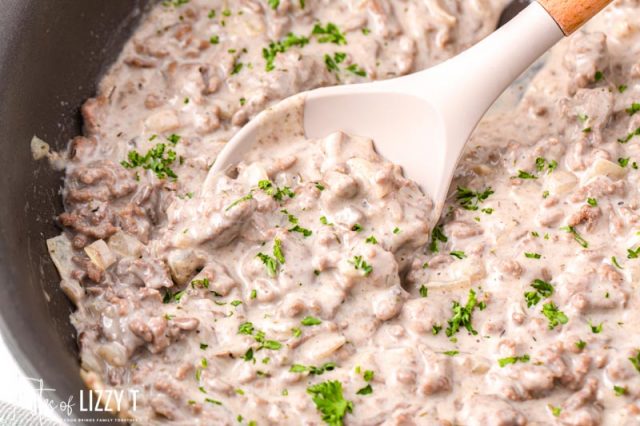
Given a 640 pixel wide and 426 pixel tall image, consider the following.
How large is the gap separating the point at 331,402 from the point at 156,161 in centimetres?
147

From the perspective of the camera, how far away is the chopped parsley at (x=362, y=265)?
152 inches

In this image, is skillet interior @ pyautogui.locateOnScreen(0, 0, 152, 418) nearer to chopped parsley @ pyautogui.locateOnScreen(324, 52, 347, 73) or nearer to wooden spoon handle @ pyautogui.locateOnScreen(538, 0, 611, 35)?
chopped parsley @ pyautogui.locateOnScreen(324, 52, 347, 73)

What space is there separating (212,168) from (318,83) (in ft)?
2.49

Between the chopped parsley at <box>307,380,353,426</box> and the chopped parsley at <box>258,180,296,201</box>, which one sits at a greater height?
the chopped parsley at <box>258,180,296,201</box>

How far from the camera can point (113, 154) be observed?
4.41 meters

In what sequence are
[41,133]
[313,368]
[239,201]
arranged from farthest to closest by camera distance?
1. [41,133]
2. [239,201]
3. [313,368]

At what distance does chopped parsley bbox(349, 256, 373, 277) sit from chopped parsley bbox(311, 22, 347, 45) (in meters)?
1.39

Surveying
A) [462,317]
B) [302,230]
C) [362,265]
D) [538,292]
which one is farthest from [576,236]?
[302,230]

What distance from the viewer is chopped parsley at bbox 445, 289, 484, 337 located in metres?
3.82

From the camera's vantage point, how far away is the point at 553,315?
377 cm

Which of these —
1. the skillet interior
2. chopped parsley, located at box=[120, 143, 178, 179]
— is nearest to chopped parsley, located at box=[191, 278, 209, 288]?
the skillet interior

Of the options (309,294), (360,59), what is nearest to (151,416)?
(309,294)

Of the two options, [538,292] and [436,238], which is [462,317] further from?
[436,238]

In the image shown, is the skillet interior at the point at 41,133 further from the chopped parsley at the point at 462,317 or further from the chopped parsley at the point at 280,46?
the chopped parsley at the point at 462,317
